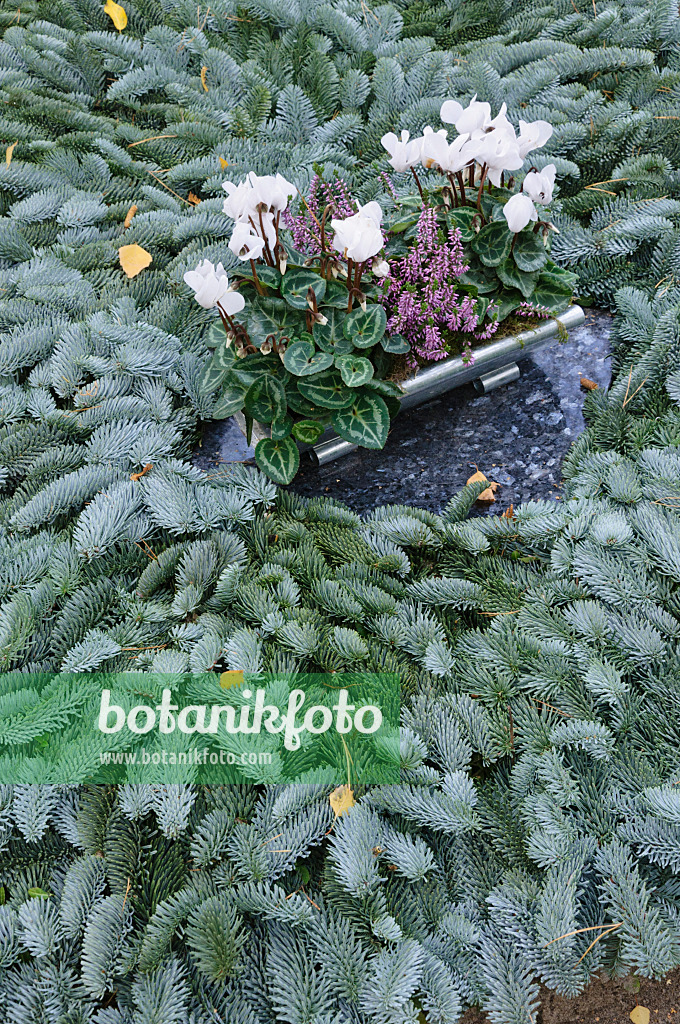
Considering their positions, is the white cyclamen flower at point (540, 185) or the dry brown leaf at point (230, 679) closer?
the dry brown leaf at point (230, 679)

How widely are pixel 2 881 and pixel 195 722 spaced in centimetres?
37

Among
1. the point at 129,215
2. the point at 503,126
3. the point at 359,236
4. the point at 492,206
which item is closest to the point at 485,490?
the point at 359,236

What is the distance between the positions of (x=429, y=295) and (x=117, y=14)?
2166mm

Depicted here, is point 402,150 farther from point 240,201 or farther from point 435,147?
point 240,201

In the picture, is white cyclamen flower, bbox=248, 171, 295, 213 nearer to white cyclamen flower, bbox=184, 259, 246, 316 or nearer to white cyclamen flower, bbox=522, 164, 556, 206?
white cyclamen flower, bbox=184, 259, 246, 316

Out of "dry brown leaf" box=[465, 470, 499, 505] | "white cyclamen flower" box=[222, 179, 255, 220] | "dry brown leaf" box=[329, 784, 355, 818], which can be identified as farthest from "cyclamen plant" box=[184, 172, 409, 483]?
"dry brown leaf" box=[329, 784, 355, 818]

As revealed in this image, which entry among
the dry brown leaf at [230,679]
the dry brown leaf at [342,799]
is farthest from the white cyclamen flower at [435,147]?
the dry brown leaf at [342,799]

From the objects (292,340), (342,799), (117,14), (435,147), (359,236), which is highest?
(117,14)

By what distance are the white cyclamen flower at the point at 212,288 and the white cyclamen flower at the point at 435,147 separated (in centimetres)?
56

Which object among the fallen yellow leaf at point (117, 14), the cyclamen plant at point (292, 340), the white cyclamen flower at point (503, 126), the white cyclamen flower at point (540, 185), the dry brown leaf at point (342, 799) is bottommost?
the dry brown leaf at point (342, 799)

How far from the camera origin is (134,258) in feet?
6.82

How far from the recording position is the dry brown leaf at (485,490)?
172cm

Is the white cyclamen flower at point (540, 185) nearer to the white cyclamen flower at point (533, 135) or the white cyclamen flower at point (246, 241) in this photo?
the white cyclamen flower at point (533, 135)

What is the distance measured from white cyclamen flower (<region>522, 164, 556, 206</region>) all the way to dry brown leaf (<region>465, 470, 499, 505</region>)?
668mm
